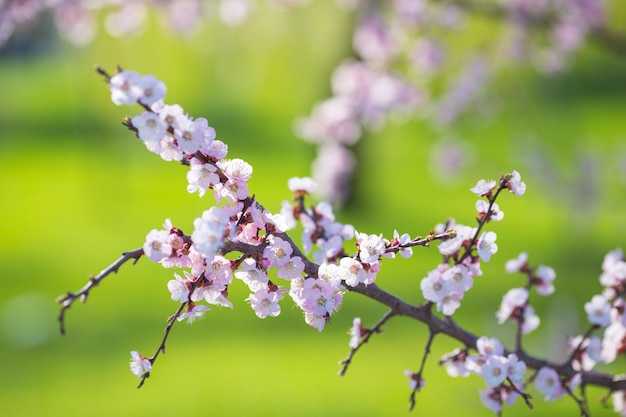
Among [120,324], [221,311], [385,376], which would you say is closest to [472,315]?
[385,376]

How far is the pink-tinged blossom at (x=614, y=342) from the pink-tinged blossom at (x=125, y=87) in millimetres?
1093

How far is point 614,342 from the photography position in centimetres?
167

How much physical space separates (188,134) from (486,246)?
1.78 feet

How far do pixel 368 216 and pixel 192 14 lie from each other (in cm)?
701

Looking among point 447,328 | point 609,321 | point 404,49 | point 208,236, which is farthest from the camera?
point 404,49

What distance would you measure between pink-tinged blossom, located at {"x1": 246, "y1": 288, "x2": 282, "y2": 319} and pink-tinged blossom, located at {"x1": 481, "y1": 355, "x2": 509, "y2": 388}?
0.39 meters

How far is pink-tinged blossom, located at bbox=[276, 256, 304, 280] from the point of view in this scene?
50.4 inches

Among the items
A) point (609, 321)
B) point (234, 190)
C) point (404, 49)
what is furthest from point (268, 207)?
point (234, 190)

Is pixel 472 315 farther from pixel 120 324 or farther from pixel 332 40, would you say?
pixel 332 40

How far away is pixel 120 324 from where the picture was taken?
6.91 m

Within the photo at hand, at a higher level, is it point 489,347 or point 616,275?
point 616,275

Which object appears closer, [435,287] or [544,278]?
[435,287]

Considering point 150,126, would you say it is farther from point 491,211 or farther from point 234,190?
point 491,211

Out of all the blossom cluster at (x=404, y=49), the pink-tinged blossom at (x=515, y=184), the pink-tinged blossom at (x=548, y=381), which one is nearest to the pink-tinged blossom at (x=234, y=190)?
the pink-tinged blossom at (x=515, y=184)
